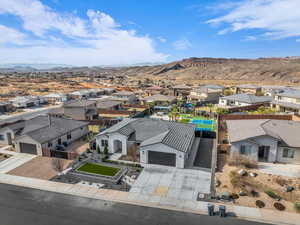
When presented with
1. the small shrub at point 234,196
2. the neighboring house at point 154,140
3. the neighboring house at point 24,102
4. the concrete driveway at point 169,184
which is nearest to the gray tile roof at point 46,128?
the neighboring house at point 154,140

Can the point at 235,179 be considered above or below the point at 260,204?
above

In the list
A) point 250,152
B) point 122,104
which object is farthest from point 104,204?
point 122,104

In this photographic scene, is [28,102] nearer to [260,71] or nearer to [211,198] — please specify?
[211,198]

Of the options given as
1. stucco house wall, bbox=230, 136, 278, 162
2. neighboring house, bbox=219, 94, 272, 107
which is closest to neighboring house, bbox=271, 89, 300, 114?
neighboring house, bbox=219, 94, 272, 107

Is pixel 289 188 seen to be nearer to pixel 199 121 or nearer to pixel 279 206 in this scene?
pixel 279 206

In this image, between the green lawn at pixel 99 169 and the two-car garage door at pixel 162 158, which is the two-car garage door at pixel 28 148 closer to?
the green lawn at pixel 99 169

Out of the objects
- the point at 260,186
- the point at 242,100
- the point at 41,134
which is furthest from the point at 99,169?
the point at 242,100

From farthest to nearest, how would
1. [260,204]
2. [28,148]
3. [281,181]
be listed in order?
[28,148] → [281,181] → [260,204]
